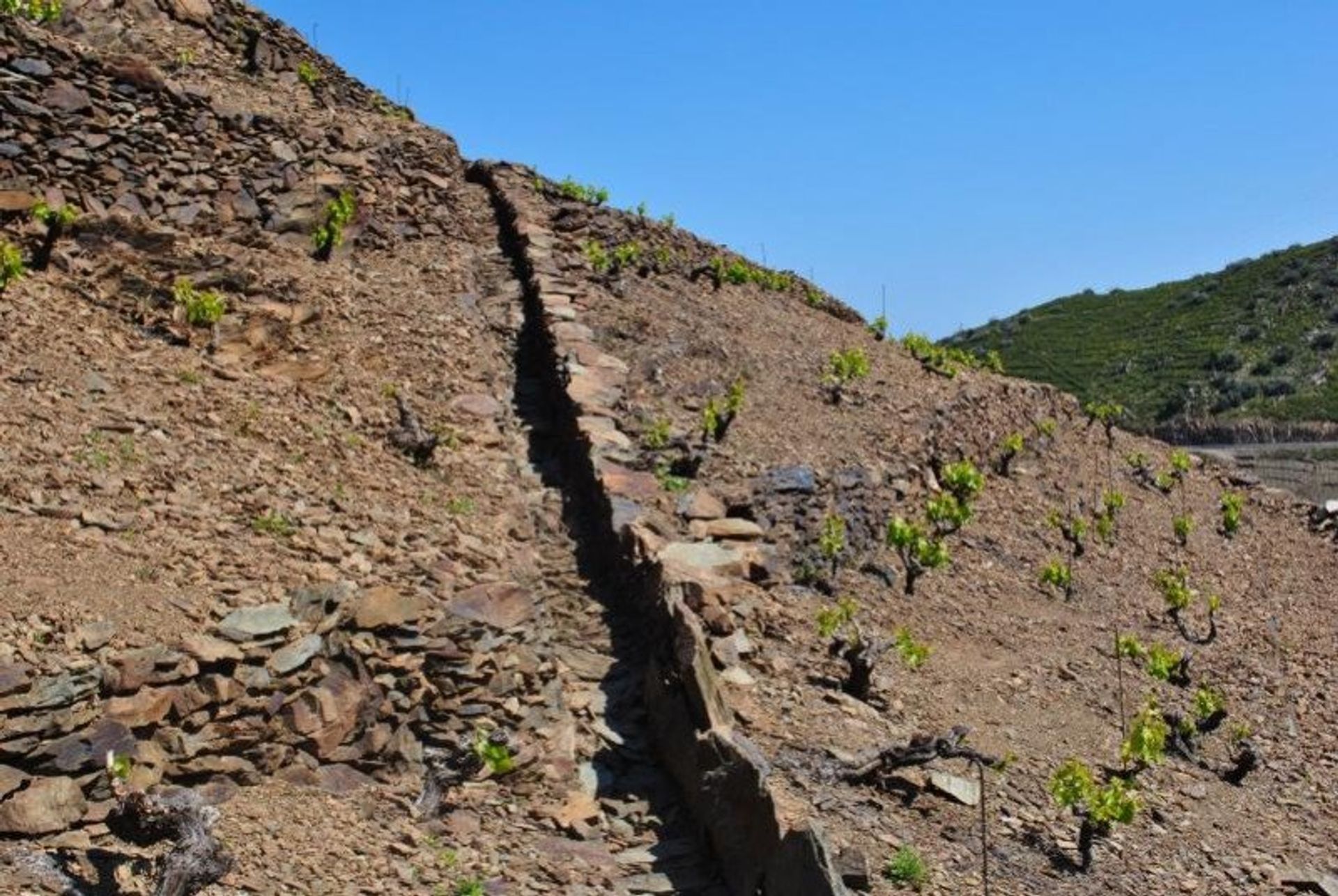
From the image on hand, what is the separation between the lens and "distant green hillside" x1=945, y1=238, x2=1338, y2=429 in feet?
129

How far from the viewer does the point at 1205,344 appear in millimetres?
45594

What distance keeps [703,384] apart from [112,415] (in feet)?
23.3

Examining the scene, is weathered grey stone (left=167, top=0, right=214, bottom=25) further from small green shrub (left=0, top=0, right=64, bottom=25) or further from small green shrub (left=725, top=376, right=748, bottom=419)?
small green shrub (left=725, top=376, right=748, bottom=419)

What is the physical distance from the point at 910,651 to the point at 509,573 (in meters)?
3.50

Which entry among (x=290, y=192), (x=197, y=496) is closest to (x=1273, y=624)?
(x=197, y=496)

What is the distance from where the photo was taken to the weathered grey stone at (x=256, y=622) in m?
7.27

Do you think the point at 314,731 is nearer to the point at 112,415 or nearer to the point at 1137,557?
the point at 112,415

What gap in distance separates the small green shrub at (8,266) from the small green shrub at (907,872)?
29.6ft

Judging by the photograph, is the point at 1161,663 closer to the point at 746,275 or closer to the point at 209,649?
the point at 209,649

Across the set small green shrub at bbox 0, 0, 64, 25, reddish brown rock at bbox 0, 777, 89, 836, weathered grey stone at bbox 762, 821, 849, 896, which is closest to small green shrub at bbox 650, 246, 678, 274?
small green shrub at bbox 0, 0, 64, 25

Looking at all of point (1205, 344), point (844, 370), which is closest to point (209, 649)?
point (844, 370)

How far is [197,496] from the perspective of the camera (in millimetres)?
8727

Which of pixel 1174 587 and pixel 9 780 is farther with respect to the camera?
pixel 1174 587

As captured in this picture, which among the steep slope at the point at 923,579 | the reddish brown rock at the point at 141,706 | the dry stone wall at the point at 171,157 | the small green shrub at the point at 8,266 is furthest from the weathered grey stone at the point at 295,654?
the dry stone wall at the point at 171,157
